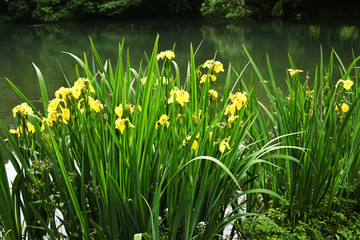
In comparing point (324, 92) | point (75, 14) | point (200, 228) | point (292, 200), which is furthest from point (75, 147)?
point (75, 14)

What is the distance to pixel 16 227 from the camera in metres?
1.21

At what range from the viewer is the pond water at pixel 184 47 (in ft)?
19.4

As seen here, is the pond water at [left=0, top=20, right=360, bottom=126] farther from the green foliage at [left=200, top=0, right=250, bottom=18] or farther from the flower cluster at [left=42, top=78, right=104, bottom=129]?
the flower cluster at [left=42, top=78, right=104, bottom=129]

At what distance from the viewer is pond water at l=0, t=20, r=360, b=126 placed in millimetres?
5907

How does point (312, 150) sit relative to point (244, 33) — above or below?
above

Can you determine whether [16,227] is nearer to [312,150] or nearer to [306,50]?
[312,150]

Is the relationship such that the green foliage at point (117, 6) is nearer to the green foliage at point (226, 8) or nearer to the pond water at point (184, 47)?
the green foliage at point (226, 8)

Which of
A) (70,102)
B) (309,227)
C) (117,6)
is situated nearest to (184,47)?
(309,227)

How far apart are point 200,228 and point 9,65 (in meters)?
7.32

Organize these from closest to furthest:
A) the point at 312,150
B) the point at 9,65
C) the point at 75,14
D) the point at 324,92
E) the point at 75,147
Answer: the point at 75,147
the point at 312,150
the point at 324,92
the point at 9,65
the point at 75,14

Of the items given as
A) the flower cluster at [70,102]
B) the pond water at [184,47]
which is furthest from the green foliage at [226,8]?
the flower cluster at [70,102]

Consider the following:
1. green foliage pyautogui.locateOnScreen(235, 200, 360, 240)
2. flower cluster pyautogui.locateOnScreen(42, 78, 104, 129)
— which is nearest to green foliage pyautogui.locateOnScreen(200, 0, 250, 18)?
green foliage pyautogui.locateOnScreen(235, 200, 360, 240)

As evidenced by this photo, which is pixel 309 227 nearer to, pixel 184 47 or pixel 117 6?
pixel 184 47

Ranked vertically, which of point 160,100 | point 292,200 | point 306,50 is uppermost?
point 160,100
